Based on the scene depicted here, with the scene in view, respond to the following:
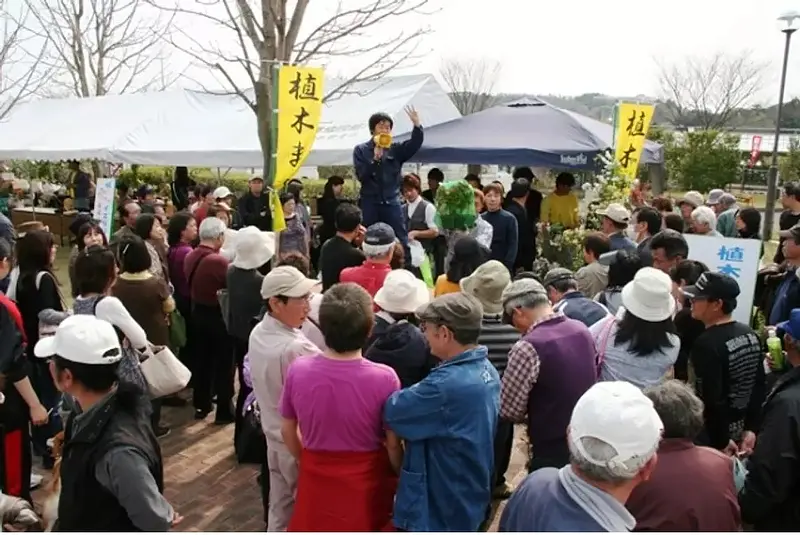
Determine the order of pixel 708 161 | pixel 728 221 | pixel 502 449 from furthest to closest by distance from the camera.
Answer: pixel 708 161, pixel 728 221, pixel 502 449

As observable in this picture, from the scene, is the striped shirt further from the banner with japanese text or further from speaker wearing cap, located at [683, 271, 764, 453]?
the banner with japanese text

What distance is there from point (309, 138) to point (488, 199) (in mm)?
1818

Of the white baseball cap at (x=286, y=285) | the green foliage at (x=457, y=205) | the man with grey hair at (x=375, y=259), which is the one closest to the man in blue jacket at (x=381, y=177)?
the green foliage at (x=457, y=205)

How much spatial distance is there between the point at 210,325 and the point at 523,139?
5556 millimetres

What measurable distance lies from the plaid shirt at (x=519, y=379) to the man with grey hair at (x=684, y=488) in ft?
2.70

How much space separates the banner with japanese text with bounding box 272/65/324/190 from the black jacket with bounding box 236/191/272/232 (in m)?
2.52

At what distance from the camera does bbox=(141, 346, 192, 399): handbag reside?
11.8ft

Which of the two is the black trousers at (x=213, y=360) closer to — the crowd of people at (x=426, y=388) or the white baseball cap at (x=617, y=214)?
the crowd of people at (x=426, y=388)

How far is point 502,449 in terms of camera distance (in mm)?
4125

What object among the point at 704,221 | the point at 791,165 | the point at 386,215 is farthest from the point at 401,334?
the point at 791,165

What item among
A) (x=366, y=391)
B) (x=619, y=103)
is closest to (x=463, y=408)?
(x=366, y=391)

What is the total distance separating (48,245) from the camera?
4.16 meters

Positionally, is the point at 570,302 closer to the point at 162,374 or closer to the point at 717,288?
the point at 717,288

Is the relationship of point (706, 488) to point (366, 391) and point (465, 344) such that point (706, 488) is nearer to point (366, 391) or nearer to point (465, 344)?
point (465, 344)
